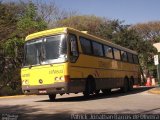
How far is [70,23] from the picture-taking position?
60969 millimetres

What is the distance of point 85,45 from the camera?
765 inches

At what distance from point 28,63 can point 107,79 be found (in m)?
5.28

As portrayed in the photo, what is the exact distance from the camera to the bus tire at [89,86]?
758 inches

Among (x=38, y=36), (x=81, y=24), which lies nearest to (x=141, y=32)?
(x=81, y=24)

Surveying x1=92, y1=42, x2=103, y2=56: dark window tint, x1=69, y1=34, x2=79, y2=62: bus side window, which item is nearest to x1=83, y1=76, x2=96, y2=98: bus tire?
x1=92, y1=42, x2=103, y2=56: dark window tint

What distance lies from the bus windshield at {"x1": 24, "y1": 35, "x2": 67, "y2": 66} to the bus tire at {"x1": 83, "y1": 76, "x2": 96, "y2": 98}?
243 centimetres

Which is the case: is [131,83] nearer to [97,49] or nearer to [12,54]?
[97,49]

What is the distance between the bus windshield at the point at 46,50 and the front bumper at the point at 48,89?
104cm

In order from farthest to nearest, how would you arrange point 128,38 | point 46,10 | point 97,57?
1. point 46,10
2. point 128,38
3. point 97,57

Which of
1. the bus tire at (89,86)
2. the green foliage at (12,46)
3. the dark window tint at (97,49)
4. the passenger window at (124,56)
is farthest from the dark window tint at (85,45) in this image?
the green foliage at (12,46)

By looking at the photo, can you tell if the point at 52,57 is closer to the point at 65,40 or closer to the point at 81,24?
the point at 65,40

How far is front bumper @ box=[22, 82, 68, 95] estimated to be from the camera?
17.2 meters

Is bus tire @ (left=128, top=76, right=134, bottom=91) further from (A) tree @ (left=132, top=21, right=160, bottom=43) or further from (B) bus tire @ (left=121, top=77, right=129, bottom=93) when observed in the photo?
(A) tree @ (left=132, top=21, right=160, bottom=43)

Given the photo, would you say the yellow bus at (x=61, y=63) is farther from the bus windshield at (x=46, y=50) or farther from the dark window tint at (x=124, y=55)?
the dark window tint at (x=124, y=55)
